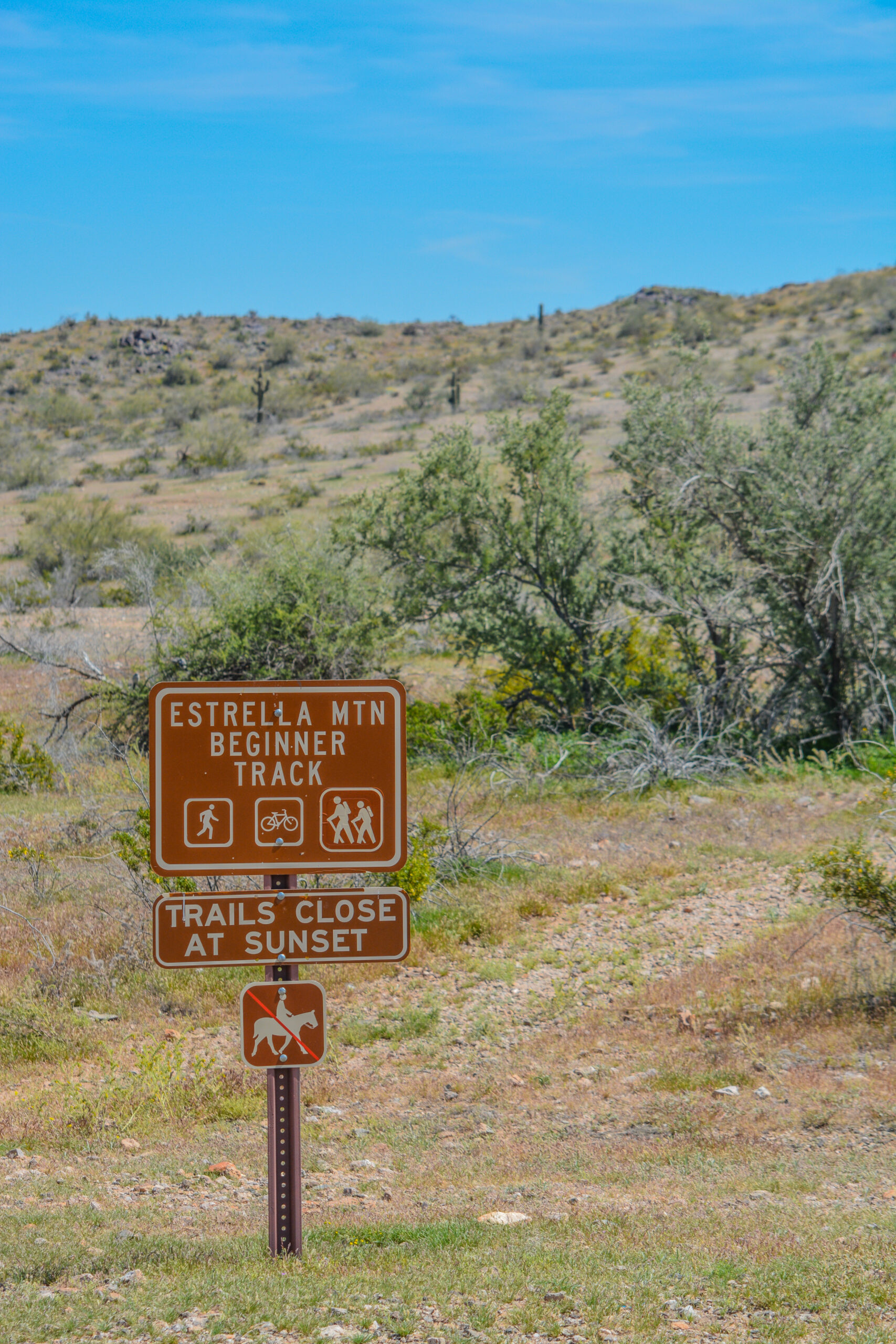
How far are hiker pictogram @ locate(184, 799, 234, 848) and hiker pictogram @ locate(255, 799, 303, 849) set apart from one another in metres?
0.09

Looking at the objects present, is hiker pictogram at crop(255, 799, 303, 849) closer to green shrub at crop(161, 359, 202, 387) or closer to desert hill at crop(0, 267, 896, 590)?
desert hill at crop(0, 267, 896, 590)

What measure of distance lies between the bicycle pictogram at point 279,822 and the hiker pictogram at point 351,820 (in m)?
0.09

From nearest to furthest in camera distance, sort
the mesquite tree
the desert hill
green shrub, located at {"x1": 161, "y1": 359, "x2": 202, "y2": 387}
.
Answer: the mesquite tree < the desert hill < green shrub, located at {"x1": 161, "y1": 359, "x2": 202, "y2": 387}

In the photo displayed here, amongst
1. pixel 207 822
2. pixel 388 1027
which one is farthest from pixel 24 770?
pixel 207 822

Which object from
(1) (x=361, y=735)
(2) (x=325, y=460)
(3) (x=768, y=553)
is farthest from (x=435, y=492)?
(2) (x=325, y=460)

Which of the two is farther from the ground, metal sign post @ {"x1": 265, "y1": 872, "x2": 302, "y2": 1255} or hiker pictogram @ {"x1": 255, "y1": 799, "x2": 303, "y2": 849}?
hiker pictogram @ {"x1": 255, "y1": 799, "x2": 303, "y2": 849}

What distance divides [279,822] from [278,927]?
0.34m

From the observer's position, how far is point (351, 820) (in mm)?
3953

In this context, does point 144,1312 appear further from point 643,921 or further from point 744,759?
point 744,759

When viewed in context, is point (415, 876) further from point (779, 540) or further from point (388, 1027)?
point (779, 540)

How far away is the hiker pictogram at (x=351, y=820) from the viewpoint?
155 inches

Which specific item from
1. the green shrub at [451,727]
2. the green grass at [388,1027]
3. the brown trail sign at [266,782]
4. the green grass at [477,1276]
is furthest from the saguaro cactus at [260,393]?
the green grass at [477,1276]

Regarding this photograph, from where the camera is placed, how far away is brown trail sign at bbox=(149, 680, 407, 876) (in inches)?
152

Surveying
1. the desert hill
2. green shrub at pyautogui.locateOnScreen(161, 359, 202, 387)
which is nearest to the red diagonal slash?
the desert hill
